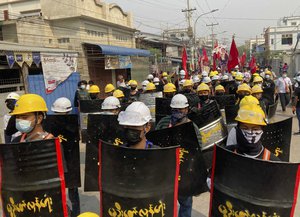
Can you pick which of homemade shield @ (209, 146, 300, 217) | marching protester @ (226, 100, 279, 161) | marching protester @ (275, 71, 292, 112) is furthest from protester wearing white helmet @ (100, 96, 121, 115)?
marching protester @ (275, 71, 292, 112)

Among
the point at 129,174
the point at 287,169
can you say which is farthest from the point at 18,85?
the point at 287,169

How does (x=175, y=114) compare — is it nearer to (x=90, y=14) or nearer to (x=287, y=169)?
(x=287, y=169)

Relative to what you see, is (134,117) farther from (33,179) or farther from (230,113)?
(230,113)

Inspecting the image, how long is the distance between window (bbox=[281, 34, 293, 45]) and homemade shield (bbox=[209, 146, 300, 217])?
67.7m

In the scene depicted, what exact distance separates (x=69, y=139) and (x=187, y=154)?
1623mm

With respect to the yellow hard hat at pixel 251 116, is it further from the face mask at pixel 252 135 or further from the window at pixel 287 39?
the window at pixel 287 39

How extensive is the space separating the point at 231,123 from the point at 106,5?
58.3 ft

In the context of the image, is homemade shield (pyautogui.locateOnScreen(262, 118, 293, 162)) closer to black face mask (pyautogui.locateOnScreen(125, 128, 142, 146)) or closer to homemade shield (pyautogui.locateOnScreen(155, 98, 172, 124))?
black face mask (pyautogui.locateOnScreen(125, 128, 142, 146))

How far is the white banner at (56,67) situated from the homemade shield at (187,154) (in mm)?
10218

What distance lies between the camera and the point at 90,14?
19172 mm

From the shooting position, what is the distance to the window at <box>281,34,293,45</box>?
62.7 m

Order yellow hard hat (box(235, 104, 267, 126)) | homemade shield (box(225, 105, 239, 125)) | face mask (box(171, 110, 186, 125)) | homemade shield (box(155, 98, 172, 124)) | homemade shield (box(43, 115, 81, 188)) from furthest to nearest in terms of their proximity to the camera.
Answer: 1. homemade shield (box(155, 98, 172, 124))
2. homemade shield (box(225, 105, 239, 125))
3. homemade shield (box(43, 115, 81, 188))
4. face mask (box(171, 110, 186, 125))
5. yellow hard hat (box(235, 104, 267, 126))

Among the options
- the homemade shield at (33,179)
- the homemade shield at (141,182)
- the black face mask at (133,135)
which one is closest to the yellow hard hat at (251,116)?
the homemade shield at (141,182)

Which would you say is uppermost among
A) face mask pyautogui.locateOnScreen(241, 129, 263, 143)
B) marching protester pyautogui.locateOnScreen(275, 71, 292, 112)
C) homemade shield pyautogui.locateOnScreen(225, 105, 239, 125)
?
face mask pyautogui.locateOnScreen(241, 129, 263, 143)
